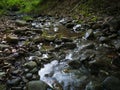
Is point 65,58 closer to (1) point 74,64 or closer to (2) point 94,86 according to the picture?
(1) point 74,64

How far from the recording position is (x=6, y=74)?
4094 millimetres

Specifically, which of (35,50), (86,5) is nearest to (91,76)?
(35,50)

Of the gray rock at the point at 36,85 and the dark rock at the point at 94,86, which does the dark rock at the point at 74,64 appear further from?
the gray rock at the point at 36,85

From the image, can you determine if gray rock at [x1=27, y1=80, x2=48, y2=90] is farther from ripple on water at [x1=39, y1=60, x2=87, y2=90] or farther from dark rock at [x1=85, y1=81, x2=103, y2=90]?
dark rock at [x1=85, y1=81, x2=103, y2=90]

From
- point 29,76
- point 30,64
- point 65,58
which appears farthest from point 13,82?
point 65,58

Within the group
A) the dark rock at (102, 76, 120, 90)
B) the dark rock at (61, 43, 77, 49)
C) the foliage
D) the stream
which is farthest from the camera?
the foliage

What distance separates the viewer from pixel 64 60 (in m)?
4.76

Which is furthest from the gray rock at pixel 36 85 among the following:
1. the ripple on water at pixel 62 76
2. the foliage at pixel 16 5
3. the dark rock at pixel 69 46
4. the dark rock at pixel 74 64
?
the foliage at pixel 16 5

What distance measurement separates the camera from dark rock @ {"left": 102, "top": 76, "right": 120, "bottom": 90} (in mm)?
3482

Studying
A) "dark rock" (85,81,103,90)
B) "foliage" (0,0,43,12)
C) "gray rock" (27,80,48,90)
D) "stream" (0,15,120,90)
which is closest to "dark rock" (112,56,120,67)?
"stream" (0,15,120,90)

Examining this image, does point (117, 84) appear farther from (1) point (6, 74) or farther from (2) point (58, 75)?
(1) point (6, 74)

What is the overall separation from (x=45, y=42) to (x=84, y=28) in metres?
1.52

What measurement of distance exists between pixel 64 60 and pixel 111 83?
1447mm

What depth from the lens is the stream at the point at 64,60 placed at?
12.3 ft
